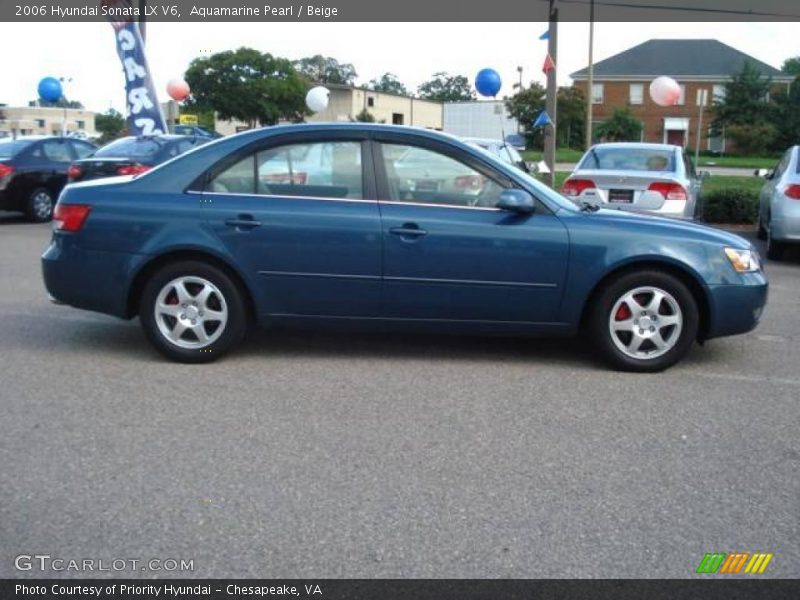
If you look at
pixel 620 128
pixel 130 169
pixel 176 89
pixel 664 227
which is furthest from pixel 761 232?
pixel 620 128

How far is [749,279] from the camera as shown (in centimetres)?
575

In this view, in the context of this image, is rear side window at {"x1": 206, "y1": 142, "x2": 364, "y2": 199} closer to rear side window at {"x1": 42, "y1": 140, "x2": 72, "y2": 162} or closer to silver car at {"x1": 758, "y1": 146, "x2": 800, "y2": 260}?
silver car at {"x1": 758, "y1": 146, "x2": 800, "y2": 260}

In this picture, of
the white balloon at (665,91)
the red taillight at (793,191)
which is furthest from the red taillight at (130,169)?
the white balloon at (665,91)

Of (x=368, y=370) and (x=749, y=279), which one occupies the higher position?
(x=749, y=279)

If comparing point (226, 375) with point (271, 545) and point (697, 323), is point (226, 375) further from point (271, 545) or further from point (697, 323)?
point (697, 323)

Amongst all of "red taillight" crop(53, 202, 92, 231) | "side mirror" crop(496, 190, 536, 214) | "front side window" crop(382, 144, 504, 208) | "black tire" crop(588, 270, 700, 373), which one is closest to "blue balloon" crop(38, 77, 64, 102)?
"red taillight" crop(53, 202, 92, 231)

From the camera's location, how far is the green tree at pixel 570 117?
55.1 meters

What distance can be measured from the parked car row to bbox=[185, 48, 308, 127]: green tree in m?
39.5

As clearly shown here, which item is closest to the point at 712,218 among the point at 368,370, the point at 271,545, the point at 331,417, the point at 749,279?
the point at 749,279

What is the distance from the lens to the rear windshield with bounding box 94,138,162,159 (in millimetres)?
13094

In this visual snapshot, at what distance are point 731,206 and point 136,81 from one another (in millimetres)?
11113

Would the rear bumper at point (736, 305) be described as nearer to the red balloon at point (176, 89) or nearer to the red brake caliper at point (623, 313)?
the red brake caliper at point (623, 313)

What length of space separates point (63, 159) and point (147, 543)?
44.3 feet

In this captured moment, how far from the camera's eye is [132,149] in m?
13.3
